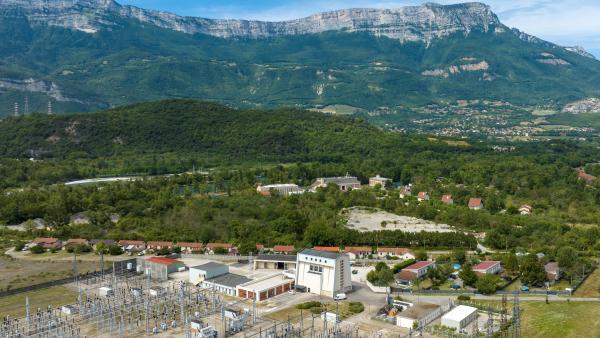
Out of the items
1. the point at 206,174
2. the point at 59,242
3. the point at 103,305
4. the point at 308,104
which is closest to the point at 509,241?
the point at 103,305

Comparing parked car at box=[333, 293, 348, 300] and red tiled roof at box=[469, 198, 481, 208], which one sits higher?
red tiled roof at box=[469, 198, 481, 208]

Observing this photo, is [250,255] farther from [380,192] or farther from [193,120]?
[193,120]

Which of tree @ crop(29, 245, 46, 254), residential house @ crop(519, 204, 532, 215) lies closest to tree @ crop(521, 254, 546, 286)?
residential house @ crop(519, 204, 532, 215)

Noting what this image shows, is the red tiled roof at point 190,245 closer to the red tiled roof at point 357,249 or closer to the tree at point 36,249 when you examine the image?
the tree at point 36,249

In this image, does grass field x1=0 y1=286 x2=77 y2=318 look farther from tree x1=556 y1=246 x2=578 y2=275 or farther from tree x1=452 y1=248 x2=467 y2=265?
tree x1=556 y1=246 x2=578 y2=275

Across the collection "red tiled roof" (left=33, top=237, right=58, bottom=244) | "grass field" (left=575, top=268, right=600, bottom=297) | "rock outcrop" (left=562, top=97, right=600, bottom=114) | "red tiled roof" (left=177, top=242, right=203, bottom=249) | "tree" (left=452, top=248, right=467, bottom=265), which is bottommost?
"red tiled roof" (left=177, top=242, right=203, bottom=249)
